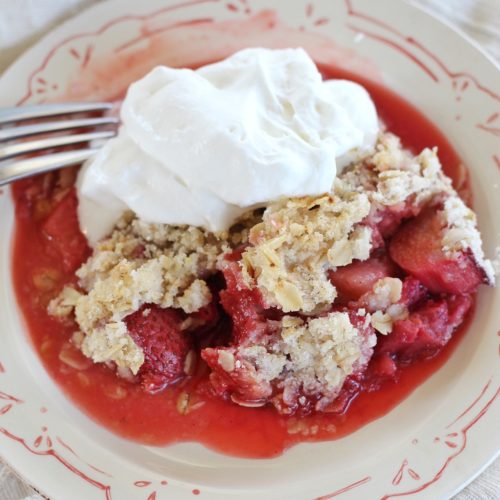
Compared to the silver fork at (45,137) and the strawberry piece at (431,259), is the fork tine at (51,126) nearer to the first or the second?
the silver fork at (45,137)

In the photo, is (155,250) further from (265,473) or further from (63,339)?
(265,473)

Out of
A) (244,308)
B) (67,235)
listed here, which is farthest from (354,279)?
(67,235)

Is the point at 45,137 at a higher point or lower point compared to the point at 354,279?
lower

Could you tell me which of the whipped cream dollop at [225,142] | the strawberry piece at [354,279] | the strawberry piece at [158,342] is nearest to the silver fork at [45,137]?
the whipped cream dollop at [225,142]

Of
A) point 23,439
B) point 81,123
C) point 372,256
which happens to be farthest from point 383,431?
point 81,123

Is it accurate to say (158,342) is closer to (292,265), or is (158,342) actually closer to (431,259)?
(292,265)

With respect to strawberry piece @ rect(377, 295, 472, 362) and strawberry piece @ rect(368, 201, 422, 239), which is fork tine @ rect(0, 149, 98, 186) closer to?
strawberry piece @ rect(368, 201, 422, 239)

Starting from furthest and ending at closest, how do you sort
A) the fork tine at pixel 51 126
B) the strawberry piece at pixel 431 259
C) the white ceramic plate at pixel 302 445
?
the fork tine at pixel 51 126
the strawberry piece at pixel 431 259
the white ceramic plate at pixel 302 445
